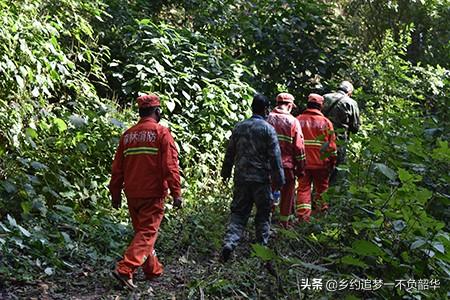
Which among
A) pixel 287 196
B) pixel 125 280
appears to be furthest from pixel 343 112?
pixel 125 280

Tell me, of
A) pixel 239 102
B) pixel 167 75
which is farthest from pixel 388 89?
pixel 167 75

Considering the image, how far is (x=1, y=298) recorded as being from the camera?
5535 mm

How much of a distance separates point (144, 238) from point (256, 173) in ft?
5.35

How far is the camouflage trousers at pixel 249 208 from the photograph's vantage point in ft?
23.5

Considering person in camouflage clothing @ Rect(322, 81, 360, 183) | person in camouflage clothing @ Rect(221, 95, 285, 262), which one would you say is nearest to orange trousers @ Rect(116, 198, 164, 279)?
person in camouflage clothing @ Rect(221, 95, 285, 262)

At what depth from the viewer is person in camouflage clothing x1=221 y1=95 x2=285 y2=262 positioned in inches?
282

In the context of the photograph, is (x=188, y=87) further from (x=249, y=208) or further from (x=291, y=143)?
(x=249, y=208)

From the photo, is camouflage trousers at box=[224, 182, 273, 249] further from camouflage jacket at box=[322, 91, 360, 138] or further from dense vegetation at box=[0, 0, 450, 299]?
camouflage jacket at box=[322, 91, 360, 138]

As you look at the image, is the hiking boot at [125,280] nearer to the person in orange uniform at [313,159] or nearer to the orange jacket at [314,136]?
the person in orange uniform at [313,159]

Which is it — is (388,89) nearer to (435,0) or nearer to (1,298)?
(435,0)

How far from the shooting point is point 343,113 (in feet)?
32.2

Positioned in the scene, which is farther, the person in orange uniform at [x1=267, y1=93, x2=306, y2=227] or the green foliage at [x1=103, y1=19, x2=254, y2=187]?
the green foliage at [x1=103, y1=19, x2=254, y2=187]

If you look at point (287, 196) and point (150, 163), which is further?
point (287, 196)

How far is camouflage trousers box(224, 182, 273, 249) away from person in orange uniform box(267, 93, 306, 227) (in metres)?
1.07
